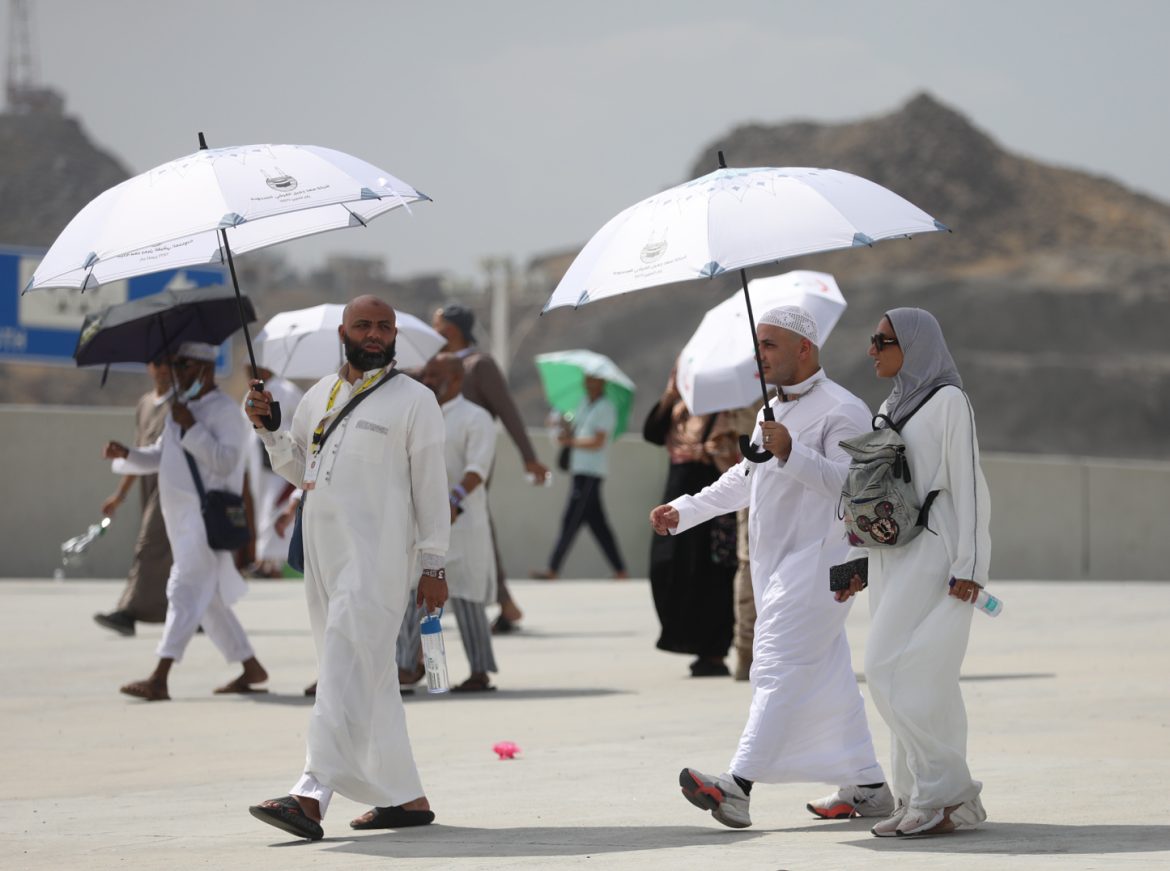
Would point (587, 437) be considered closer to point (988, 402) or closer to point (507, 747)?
point (507, 747)

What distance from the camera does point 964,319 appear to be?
9912 cm

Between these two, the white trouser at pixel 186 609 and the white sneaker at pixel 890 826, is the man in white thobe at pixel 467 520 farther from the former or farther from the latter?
the white sneaker at pixel 890 826

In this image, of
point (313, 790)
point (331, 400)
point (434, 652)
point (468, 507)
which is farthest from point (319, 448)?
point (468, 507)

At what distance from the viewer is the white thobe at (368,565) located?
648 cm

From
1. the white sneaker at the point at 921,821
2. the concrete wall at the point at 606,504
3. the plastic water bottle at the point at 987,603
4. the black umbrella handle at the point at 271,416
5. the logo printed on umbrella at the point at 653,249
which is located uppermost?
the logo printed on umbrella at the point at 653,249

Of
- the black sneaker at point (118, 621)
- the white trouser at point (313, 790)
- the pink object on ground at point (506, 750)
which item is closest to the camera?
the white trouser at point (313, 790)

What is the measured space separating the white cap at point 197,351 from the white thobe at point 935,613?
5.13m

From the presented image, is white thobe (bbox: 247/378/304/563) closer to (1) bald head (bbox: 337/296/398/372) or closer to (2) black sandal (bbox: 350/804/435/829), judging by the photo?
(1) bald head (bbox: 337/296/398/372)

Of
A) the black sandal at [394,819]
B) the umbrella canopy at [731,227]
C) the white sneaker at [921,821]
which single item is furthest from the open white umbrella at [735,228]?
the black sandal at [394,819]

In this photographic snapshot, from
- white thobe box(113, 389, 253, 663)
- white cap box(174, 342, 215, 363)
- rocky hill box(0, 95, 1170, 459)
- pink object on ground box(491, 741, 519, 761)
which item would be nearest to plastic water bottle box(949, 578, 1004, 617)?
pink object on ground box(491, 741, 519, 761)

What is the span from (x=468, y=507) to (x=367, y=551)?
4403mm

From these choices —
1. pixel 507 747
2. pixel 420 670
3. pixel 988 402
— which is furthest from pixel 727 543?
pixel 988 402

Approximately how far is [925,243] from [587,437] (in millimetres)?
98762

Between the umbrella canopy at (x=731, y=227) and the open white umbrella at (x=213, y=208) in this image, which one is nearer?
the umbrella canopy at (x=731, y=227)
